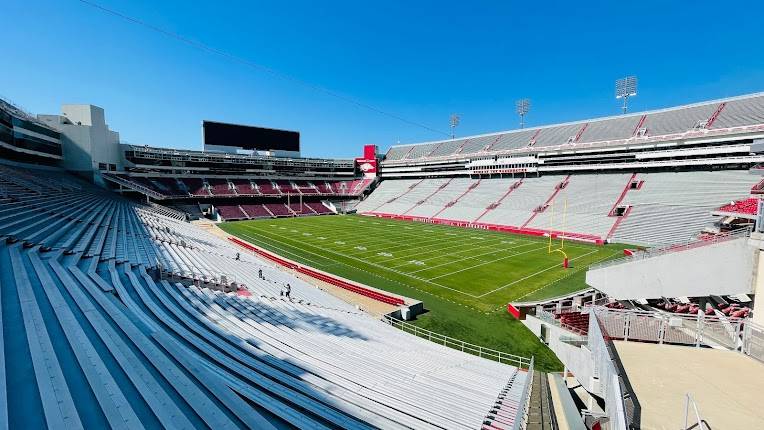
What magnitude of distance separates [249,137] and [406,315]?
5628 cm

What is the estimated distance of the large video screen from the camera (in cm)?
5750

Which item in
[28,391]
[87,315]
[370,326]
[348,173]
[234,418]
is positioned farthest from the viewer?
[348,173]

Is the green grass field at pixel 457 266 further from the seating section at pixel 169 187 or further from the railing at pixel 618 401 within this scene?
the seating section at pixel 169 187

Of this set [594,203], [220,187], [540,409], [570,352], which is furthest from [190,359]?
[220,187]

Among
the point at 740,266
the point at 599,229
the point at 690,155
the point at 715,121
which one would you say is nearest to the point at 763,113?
the point at 715,121

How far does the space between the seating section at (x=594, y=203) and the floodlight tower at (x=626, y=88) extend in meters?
17.2

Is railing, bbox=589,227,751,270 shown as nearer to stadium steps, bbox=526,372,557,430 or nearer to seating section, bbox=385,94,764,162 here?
stadium steps, bbox=526,372,557,430

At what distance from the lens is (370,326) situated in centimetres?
1123

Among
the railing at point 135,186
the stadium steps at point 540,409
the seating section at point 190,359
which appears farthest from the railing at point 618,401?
the railing at point 135,186

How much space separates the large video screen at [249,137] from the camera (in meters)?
57.5

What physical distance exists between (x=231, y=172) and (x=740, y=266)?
6446 cm

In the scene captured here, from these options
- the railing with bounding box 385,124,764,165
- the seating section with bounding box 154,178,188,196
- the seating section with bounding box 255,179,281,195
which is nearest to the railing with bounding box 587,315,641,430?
the railing with bounding box 385,124,764,165

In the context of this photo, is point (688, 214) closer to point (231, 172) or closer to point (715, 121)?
point (715, 121)

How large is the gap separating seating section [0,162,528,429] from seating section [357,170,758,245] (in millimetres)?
21144
